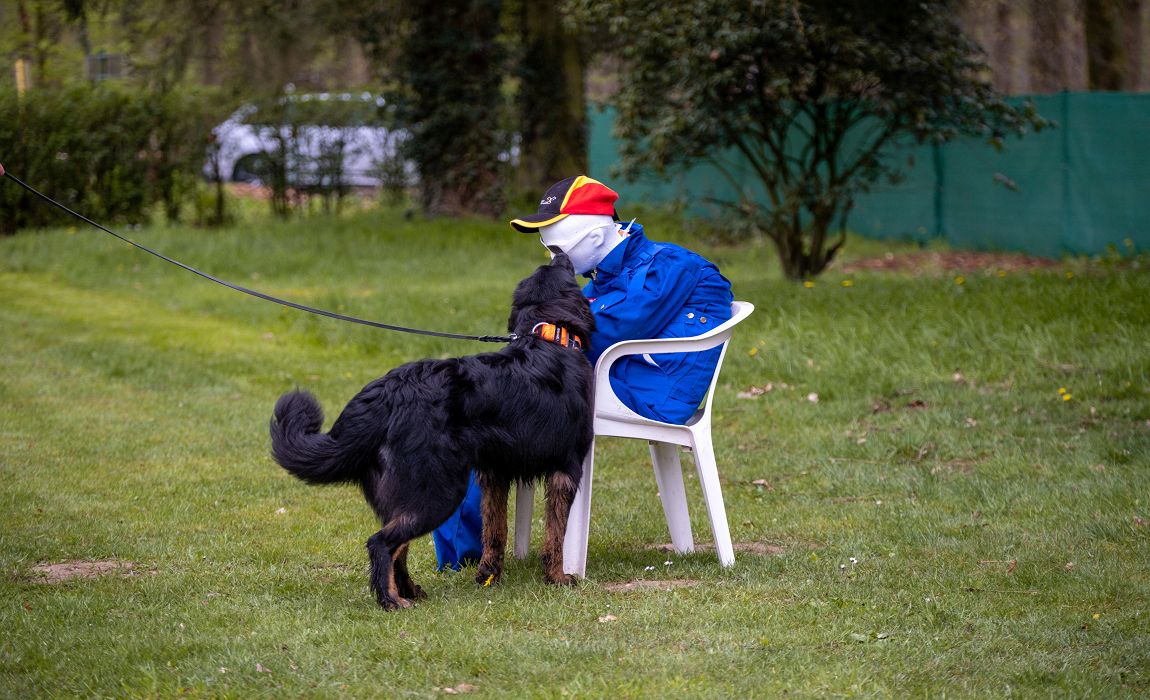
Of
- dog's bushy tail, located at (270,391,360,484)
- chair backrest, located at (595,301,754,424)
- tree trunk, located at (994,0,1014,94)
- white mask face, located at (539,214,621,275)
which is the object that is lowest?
dog's bushy tail, located at (270,391,360,484)

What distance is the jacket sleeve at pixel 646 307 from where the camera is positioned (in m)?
4.63

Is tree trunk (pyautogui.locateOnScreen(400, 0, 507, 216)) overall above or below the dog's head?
above

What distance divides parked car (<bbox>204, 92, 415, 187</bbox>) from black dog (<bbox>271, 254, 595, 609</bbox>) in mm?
12974

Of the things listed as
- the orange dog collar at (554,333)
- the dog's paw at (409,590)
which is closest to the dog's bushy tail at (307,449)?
the dog's paw at (409,590)

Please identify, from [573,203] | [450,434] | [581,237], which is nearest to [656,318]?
[581,237]

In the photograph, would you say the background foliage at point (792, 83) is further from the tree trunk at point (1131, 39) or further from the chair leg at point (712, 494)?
the tree trunk at point (1131, 39)

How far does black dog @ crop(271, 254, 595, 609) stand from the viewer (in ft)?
13.4

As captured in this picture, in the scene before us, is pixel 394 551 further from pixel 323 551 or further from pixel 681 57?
pixel 681 57

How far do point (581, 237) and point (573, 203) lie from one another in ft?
0.45

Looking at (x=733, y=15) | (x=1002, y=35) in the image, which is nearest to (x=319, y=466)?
(x=733, y=15)

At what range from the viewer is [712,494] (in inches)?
187

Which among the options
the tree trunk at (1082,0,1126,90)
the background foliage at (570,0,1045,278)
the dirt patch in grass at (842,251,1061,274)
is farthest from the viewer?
the tree trunk at (1082,0,1126,90)

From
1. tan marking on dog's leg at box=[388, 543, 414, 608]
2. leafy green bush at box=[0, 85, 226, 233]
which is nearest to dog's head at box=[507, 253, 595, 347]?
tan marking on dog's leg at box=[388, 543, 414, 608]

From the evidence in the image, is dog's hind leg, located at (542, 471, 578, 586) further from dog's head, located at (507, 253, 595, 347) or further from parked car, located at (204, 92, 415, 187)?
parked car, located at (204, 92, 415, 187)
